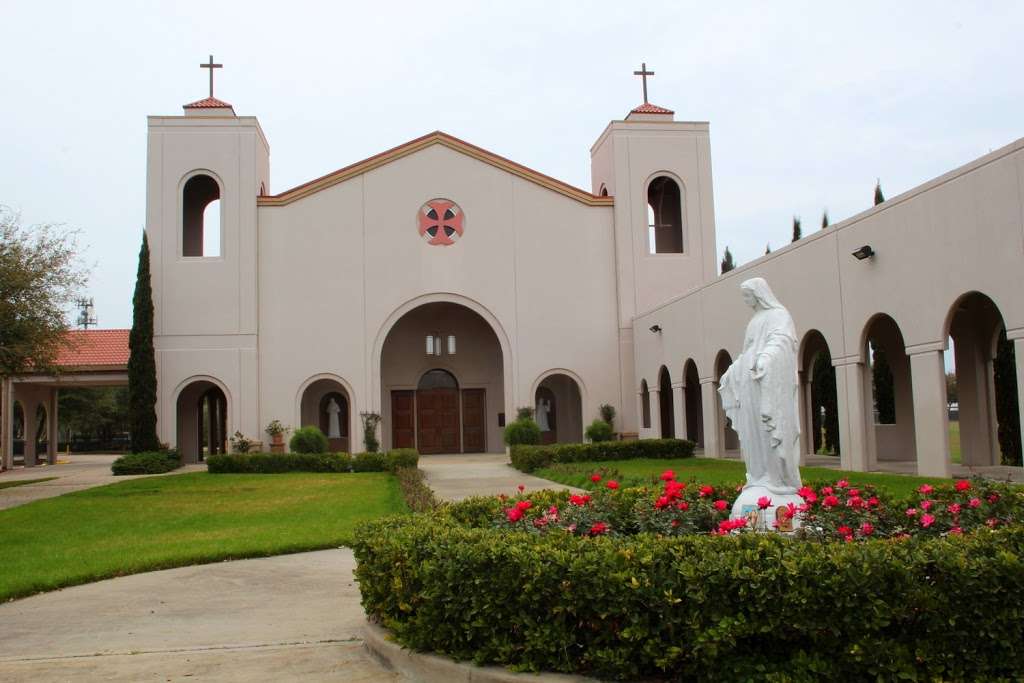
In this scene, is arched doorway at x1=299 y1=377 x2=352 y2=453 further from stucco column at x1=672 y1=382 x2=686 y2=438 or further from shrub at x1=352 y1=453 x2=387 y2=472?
stucco column at x1=672 y1=382 x2=686 y2=438

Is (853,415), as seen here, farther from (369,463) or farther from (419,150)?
(419,150)

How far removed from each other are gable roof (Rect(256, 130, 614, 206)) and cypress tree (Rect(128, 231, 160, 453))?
14.9 ft

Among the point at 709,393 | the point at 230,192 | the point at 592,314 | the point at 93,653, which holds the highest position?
the point at 230,192

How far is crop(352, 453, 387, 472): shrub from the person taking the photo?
24969mm

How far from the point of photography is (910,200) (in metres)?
16.3

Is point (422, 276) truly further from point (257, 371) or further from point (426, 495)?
point (426, 495)

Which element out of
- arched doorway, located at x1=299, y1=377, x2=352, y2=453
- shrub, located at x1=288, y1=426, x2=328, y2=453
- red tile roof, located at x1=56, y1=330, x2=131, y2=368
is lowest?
shrub, located at x1=288, y1=426, x2=328, y2=453

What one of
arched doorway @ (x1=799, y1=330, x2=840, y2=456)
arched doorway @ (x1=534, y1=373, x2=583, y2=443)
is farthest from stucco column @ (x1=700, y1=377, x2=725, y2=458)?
arched doorway @ (x1=534, y1=373, x2=583, y2=443)

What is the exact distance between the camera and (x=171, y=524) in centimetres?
1419

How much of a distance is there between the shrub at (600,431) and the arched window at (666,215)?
7.37 metres

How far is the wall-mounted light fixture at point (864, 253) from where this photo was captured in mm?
17312

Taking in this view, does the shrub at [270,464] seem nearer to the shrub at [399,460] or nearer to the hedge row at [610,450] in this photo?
the shrub at [399,460]

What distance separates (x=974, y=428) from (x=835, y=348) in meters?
4.10

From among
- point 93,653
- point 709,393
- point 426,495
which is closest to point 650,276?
point 709,393
